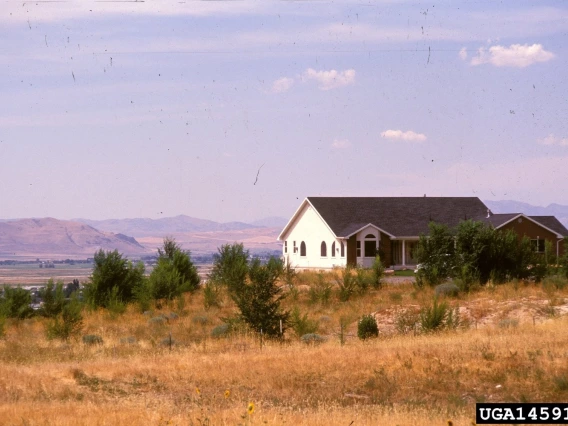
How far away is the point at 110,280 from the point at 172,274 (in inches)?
119

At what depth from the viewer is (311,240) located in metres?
59.3

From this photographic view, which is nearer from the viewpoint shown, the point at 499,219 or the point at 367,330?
the point at 367,330

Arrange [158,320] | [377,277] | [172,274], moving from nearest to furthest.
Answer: [158,320], [377,277], [172,274]

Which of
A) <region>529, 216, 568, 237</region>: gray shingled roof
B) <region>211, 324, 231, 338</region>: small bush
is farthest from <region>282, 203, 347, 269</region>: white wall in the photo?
<region>211, 324, 231, 338</region>: small bush

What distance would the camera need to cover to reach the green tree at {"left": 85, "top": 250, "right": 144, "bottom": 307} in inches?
1617

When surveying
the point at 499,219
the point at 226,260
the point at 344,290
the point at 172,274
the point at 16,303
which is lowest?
the point at 16,303

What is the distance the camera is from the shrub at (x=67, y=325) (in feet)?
95.8

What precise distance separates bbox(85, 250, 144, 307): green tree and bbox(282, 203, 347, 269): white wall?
1684cm

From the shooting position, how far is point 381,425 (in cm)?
1212

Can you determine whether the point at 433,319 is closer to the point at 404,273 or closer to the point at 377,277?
the point at 377,277

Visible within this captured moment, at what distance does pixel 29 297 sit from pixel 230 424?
105 ft

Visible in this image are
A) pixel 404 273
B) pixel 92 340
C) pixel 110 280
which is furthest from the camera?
pixel 404 273

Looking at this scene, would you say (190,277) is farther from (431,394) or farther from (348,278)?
(431,394)

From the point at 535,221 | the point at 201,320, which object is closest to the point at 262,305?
the point at 201,320
